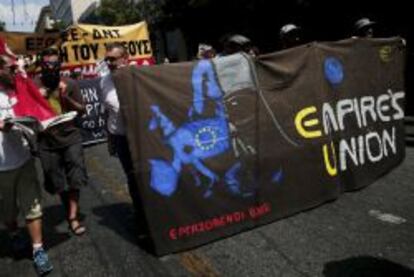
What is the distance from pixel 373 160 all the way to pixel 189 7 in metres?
24.4

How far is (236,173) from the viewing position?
5.75 m

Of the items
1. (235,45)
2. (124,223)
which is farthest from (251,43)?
(124,223)

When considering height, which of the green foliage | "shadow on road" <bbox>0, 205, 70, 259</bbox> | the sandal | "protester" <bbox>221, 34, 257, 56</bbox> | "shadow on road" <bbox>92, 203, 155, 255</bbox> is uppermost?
the green foliage

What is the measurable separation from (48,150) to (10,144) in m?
0.78

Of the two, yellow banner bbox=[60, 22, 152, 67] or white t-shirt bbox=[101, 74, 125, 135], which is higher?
yellow banner bbox=[60, 22, 152, 67]

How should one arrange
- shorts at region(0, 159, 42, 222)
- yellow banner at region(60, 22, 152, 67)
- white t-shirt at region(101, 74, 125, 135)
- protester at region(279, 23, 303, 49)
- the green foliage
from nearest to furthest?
shorts at region(0, 159, 42, 222), white t-shirt at region(101, 74, 125, 135), protester at region(279, 23, 303, 49), yellow banner at region(60, 22, 152, 67), the green foliage

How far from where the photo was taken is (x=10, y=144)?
208 inches

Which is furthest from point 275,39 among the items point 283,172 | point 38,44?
point 283,172

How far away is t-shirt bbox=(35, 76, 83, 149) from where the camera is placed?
5.99 meters

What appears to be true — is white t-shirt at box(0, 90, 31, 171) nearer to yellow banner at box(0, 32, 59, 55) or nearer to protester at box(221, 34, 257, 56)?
protester at box(221, 34, 257, 56)

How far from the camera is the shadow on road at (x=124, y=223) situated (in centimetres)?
568

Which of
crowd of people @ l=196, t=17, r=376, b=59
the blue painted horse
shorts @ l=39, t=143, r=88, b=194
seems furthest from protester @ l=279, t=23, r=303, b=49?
shorts @ l=39, t=143, r=88, b=194

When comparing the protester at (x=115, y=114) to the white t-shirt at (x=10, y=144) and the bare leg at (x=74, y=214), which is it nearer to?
the bare leg at (x=74, y=214)

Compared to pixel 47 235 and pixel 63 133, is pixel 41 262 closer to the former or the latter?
pixel 47 235
